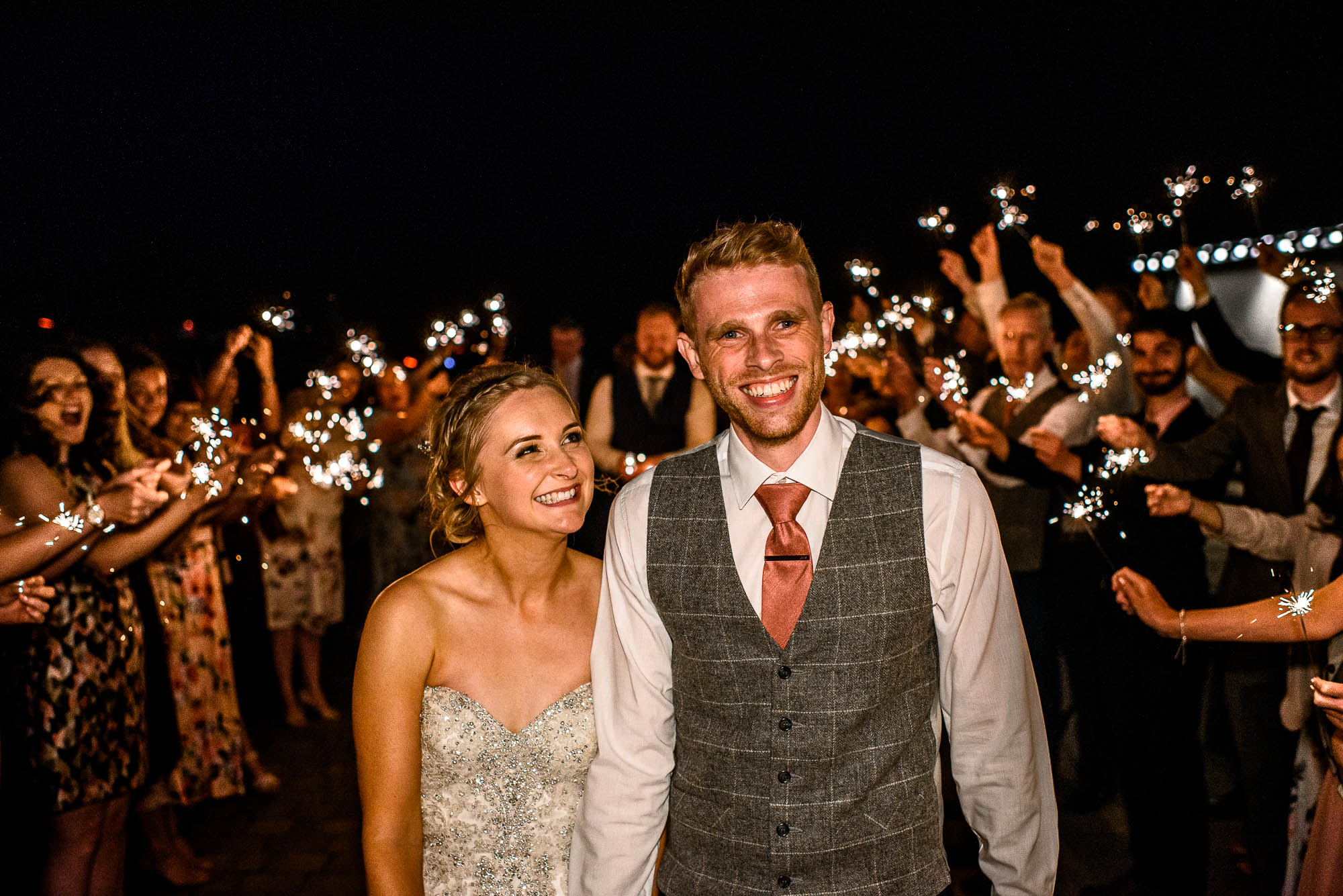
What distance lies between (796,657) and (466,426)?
0.96m

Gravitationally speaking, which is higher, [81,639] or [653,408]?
[653,408]

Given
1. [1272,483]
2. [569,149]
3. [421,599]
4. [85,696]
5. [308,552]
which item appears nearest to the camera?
[421,599]

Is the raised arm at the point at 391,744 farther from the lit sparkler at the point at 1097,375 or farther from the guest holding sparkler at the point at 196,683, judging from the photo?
the lit sparkler at the point at 1097,375

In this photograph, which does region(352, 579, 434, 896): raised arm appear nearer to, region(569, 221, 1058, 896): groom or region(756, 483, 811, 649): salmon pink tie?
region(569, 221, 1058, 896): groom

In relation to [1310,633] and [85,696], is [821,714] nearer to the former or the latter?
[1310,633]

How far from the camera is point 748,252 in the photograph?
161cm

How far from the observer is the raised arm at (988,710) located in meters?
1.50

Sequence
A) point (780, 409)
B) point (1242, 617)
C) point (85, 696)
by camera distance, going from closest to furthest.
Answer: point (780, 409) → point (1242, 617) → point (85, 696)

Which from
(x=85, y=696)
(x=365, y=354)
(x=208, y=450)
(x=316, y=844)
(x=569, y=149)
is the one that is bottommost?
(x=316, y=844)

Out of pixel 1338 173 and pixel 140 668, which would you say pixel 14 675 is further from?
pixel 1338 173

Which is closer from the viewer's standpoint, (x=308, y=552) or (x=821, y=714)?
(x=821, y=714)

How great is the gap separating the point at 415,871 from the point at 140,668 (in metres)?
1.65

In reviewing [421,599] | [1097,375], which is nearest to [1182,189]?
[1097,375]

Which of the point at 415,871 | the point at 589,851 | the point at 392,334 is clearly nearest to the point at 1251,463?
the point at 589,851
